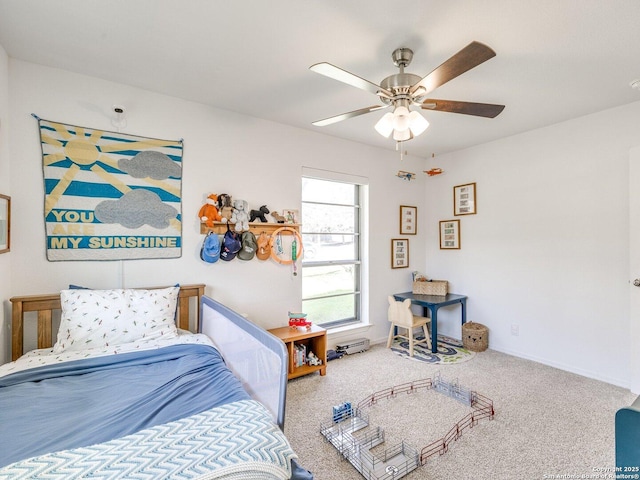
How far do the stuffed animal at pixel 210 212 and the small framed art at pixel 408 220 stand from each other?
250cm

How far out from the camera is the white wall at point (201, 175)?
206 cm

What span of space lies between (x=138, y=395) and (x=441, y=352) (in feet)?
10.4

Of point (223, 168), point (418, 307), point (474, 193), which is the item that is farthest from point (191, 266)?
point (474, 193)

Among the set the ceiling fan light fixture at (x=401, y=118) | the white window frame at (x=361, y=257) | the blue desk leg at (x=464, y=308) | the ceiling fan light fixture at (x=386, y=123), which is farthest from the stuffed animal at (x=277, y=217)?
the blue desk leg at (x=464, y=308)

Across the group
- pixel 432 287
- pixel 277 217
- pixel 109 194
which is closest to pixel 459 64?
pixel 277 217

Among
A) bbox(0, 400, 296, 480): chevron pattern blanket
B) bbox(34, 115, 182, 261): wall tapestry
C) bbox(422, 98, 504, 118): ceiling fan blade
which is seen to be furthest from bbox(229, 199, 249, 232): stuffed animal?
bbox(0, 400, 296, 480): chevron pattern blanket

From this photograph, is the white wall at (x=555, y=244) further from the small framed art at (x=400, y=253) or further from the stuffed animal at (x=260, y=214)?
the stuffed animal at (x=260, y=214)

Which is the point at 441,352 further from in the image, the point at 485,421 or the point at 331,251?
the point at 331,251

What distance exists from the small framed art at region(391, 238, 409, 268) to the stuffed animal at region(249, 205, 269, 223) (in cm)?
187

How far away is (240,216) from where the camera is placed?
110 inches

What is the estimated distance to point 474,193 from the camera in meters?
3.83

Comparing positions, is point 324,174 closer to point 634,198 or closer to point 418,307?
point 418,307

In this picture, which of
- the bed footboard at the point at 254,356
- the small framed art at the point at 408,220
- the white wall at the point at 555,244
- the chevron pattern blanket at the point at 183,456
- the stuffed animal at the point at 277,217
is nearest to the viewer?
the chevron pattern blanket at the point at 183,456

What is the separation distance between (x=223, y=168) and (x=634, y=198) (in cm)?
360
